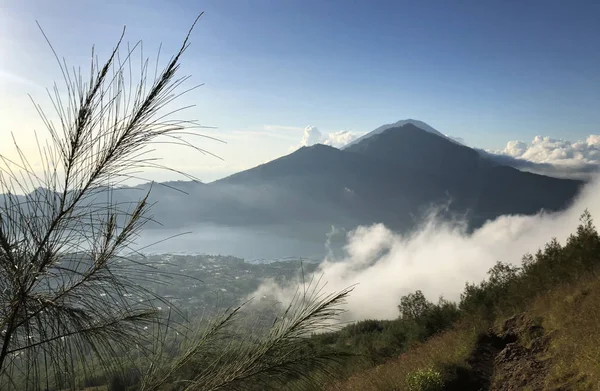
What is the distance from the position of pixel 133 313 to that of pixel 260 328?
0.99 meters

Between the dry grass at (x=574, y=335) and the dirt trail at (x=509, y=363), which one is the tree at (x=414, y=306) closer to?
the dry grass at (x=574, y=335)

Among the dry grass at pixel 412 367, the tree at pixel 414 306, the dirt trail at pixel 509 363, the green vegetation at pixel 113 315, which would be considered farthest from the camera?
the tree at pixel 414 306

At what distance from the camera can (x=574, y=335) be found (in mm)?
6641

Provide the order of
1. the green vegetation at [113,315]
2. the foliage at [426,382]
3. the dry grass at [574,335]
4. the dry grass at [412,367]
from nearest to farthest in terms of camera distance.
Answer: the green vegetation at [113,315] < the dry grass at [574,335] < the foliage at [426,382] < the dry grass at [412,367]

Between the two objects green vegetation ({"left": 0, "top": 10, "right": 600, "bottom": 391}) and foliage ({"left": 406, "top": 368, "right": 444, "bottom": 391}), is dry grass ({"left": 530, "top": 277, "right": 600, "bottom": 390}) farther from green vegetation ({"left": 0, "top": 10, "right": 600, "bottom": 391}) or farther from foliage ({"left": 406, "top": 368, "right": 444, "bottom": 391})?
green vegetation ({"left": 0, "top": 10, "right": 600, "bottom": 391})

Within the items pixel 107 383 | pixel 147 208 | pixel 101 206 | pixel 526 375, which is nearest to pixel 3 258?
pixel 101 206

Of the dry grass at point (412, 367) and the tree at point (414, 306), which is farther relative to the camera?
the tree at point (414, 306)

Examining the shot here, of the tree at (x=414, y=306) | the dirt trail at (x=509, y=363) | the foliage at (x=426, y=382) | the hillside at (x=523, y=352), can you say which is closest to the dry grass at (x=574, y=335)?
the hillside at (x=523, y=352)

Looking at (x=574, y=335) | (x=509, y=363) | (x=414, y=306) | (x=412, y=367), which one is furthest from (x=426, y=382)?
(x=414, y=306)

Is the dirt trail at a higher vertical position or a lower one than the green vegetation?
lower

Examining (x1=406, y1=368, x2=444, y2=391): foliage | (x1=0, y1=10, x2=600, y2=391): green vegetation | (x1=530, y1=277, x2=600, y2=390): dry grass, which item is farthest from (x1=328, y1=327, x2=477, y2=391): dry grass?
(x1=0, y1=10, x2=600, y2=391): green vegetation

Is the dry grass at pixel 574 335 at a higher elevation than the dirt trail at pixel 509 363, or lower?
higher

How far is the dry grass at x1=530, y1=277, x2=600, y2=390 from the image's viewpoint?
17.2 feet

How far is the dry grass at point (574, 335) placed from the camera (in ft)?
17.2
